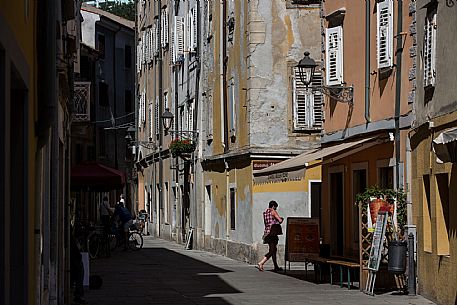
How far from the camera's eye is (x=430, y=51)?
19016 millimetres

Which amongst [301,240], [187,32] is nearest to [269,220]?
[301,240]

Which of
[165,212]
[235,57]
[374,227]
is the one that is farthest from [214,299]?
[165,212]

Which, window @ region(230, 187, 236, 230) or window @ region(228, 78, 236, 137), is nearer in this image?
window @ region(228, 78, 236, 137)

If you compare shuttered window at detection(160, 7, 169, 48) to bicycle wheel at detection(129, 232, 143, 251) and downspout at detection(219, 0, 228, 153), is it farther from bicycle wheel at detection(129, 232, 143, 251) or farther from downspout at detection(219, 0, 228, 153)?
downspout at detection(219, 0, 228, 153)

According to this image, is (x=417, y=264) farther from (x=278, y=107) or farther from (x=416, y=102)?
(x=278, y=107)

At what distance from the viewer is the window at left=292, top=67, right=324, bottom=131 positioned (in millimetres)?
31406

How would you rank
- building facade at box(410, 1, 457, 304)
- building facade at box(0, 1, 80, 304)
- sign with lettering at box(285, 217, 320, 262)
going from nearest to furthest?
building facade at box(0, 1, 80, 304) → building facade at box(410, 1, 457, 304) → sign with lettering at box(285, 217, 320, 262)

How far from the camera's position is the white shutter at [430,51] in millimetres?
18828

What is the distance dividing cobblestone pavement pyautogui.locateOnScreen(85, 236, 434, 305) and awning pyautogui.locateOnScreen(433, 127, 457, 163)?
3109 mm

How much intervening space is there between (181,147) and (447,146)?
25551 mm

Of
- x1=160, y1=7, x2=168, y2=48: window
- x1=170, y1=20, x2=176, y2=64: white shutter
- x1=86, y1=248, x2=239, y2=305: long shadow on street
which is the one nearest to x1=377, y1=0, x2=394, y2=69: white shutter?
x1=86, y1=248, x2=239, y2=305: long shadow on street

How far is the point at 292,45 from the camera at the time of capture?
104 ft

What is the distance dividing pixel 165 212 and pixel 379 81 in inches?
1154

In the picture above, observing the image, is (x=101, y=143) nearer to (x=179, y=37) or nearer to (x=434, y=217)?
(x=179, y=37)
